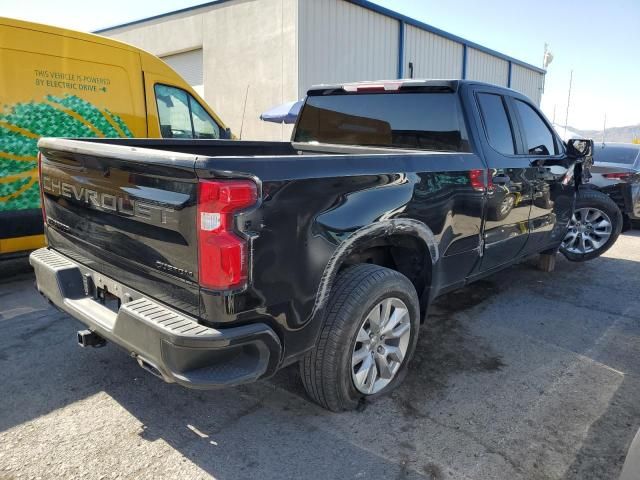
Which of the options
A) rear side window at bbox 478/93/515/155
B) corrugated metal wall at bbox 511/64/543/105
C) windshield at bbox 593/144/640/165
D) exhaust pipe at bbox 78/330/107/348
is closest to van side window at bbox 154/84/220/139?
rear side window at bbox 478/93/515/155

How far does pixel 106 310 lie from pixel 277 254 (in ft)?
3.42

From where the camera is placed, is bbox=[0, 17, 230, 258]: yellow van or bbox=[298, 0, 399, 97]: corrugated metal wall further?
bbox=[298, 0, 399, 97]: corrugated metal wall

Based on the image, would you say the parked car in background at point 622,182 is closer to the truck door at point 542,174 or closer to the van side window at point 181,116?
the truck door at point 542,174

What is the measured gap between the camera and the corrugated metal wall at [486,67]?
2017cm

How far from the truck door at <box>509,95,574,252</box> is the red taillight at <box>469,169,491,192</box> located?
718 mm

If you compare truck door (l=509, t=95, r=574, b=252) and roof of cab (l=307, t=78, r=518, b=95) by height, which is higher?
roof of cab (l=307, t=78, r=518, b=95)

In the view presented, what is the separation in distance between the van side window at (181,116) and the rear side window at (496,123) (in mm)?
3635

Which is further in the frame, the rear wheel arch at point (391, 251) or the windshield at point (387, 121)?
the windshield at point (387, 121)

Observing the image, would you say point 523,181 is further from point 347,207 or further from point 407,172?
point 347,207

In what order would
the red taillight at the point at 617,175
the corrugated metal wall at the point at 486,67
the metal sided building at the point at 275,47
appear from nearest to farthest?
the red taillight at the point at 617,175, the metal sided building at the point at 275,47, the corrugated metal wall at the point at 486,67

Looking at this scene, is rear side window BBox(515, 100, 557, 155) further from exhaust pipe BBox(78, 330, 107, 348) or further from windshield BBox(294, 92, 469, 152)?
exhaust pipe BBox(78, 330, 107, 348)

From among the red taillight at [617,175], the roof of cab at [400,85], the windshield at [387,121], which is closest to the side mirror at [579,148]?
the roof of cab at [400,85]

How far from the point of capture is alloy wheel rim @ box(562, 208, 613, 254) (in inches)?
242

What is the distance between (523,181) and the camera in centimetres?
409
